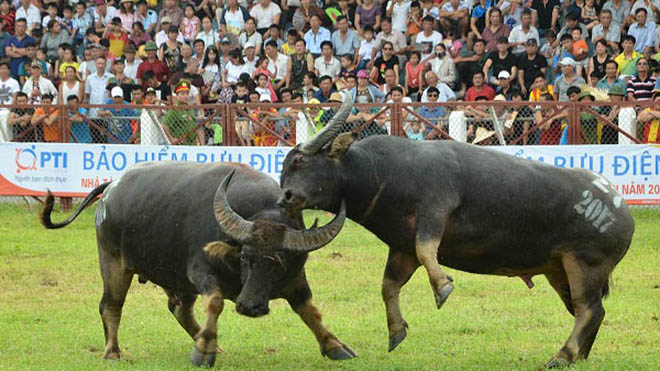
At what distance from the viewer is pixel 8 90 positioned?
2208cm

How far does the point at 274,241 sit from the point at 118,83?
540 inches

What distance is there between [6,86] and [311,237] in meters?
14.6

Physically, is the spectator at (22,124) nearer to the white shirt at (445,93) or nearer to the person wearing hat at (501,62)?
the white shirt at (445,93)

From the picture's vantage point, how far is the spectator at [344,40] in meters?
22.5

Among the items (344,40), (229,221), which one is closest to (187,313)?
(229,221)

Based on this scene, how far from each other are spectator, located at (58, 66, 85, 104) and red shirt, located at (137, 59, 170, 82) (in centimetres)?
112

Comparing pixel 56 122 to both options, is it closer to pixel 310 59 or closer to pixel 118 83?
pixel 118 83

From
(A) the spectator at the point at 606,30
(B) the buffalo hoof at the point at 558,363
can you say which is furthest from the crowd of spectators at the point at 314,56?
(B) the buffalo hoof at the point at 558,363

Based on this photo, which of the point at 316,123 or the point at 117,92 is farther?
the point at 117,92

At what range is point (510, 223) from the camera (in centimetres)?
920

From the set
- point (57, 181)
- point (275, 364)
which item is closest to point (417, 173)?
point (275, 364)

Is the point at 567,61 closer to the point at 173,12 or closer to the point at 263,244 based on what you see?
the point at 173,12

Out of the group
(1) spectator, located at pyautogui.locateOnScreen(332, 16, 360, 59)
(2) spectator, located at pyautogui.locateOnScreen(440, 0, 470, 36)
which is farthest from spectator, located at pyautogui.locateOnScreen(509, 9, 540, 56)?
(1) spectator, located at pyautogui.locateOnScreen(332, 16, 360, 59)

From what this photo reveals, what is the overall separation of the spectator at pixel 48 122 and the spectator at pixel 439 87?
20.1 feet
